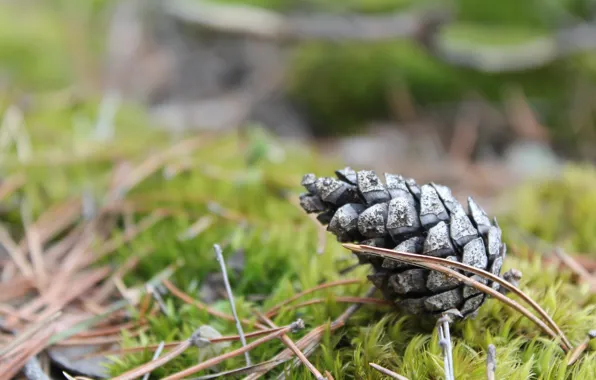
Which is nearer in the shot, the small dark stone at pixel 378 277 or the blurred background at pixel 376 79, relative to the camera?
the small dark stone at pixel 378 277

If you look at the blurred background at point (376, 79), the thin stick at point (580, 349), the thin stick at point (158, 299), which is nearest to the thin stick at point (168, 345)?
the thin stick at point (158, 299)

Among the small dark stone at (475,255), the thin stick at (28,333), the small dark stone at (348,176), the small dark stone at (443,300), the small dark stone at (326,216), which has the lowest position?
the thin stick at (28,333)

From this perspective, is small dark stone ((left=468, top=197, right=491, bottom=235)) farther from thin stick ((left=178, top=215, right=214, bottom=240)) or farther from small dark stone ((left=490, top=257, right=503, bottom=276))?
thin stick ((left=178, top=215, right=214, bottom=240))

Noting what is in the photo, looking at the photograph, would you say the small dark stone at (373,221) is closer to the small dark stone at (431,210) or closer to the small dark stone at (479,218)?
the small dark stone at (431,210)

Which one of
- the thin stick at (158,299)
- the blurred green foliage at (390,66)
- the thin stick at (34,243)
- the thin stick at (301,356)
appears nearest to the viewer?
the thin stick at (301,356)

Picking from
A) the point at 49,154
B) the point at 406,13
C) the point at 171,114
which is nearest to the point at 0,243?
the point at 49,154

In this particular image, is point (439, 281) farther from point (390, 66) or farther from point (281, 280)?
point (390, 66)

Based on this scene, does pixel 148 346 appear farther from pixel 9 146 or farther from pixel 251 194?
pixel 9 146
